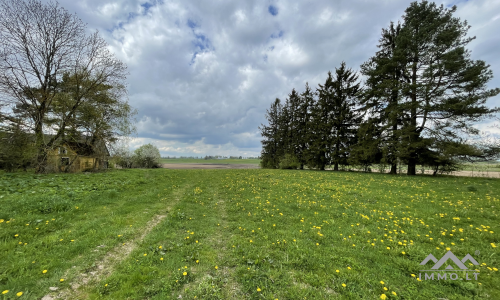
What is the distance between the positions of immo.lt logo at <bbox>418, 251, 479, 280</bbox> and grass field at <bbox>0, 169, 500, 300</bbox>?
0.09 metres

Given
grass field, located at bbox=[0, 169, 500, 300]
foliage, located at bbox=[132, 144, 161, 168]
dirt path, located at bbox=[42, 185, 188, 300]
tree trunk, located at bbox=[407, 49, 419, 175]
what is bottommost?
dirt path, located at bbox=[42, 185, 188, 300]

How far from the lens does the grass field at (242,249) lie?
3.10 metres

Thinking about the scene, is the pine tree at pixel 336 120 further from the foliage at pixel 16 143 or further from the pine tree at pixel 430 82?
the foliage at pixel 16 143

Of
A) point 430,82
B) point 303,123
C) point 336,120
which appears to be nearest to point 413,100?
point 430,82

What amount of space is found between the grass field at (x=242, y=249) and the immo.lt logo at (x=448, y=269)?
86 mm

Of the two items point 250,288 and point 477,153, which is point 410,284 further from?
point 477,153

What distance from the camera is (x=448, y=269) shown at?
3615mm

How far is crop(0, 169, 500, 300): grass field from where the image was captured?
10.2ft

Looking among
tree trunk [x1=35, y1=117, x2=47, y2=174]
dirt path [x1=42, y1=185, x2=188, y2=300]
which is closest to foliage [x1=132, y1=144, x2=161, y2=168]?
tree trunk [x1=35, y1=117, x2=47, y2=174]

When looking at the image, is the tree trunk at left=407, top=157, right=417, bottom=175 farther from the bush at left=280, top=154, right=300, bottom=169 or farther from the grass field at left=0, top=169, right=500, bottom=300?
the bush at left=280, top=154, right=300, bottom=169

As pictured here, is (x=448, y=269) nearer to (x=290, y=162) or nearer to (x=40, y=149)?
(x=40, y=149)

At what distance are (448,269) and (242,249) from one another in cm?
436

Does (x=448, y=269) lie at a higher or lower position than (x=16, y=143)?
lower

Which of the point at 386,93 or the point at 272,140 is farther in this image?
the point at 272,140
